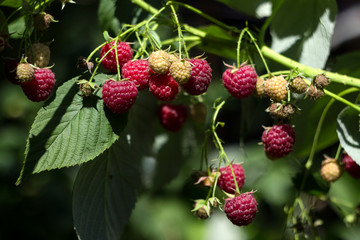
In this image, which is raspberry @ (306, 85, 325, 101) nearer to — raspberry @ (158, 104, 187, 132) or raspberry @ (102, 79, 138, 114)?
raspberry @ (102, 79, 138, 114)

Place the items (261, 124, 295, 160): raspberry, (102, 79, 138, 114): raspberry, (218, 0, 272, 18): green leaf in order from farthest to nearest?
(218, 0, 272, 18): green leaf, (261, 124, 295, 160): raspberry, (102, 79, 138, 114): raspberry

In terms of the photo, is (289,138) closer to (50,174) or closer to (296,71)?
(296,71)

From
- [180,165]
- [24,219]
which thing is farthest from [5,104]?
[180,165]

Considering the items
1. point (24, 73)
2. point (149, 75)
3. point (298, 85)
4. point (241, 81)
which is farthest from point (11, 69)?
point (298, 85)

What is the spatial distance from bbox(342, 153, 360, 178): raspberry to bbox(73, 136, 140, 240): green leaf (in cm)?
50

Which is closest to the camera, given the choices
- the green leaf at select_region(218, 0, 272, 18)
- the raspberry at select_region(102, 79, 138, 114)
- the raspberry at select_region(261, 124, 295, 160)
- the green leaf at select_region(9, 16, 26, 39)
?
the raspberry at select_region(102, 79, 138, 114)

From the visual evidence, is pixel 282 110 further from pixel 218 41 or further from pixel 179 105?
pixel 179 105

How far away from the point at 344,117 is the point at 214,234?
1.33 meters

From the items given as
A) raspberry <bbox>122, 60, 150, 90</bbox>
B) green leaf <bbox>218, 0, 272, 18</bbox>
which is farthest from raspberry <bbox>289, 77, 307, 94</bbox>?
green leaf <bbox>218, 0, 272, 18</bbox>

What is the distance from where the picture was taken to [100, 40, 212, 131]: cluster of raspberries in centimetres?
92

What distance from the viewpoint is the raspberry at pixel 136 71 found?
95 cm

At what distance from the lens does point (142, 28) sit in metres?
1.11

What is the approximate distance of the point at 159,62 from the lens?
92 cm

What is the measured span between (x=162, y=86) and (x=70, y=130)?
0.19 meters
